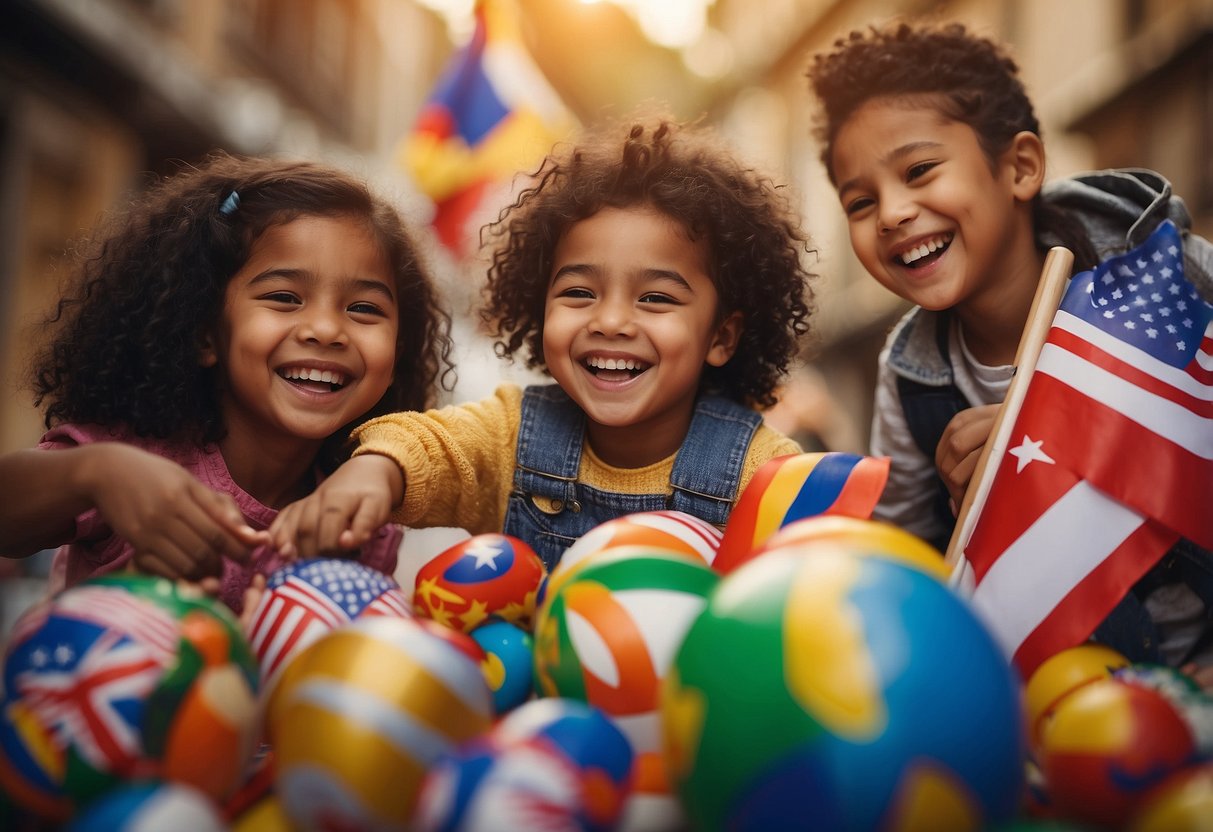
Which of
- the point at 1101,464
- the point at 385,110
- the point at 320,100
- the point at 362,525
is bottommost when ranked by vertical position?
the point at 362,525

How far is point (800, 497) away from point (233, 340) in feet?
4.65

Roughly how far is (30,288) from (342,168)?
734cm

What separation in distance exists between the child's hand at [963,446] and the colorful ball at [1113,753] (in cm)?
93

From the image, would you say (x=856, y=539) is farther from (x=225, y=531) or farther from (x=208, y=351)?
(x=208, y=351)

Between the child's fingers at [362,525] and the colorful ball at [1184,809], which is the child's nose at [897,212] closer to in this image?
the child's fingers at [362,525]

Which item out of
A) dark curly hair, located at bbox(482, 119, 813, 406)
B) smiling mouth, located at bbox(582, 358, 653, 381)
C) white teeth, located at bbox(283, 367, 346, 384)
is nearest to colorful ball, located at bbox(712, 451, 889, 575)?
smiling mouth, located at bbox(582, 358, 653, 381)

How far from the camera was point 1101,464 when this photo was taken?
6.05 feet

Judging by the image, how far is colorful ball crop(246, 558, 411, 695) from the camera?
1433 mm

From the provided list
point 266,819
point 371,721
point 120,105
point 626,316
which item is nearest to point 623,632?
point 371,721

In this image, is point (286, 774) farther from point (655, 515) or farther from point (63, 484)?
point (63, 484)

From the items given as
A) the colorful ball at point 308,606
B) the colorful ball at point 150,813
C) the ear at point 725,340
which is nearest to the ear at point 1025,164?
the ear at point 725,340

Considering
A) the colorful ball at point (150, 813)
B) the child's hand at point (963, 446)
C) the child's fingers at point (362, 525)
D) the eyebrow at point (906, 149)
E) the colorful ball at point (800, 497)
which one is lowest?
the colorful ball at point (150, 813)

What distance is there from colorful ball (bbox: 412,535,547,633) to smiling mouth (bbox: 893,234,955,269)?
57.6 inches

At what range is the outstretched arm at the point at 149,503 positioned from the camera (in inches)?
63.9
